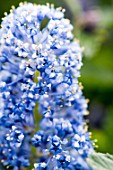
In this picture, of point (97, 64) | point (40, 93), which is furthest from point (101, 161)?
point (97, 64)

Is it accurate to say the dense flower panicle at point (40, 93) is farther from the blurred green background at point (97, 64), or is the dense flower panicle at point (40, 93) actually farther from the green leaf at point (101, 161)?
the blurred green background at point (97, 64)

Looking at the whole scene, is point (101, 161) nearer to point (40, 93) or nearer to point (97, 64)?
point (40, 93)

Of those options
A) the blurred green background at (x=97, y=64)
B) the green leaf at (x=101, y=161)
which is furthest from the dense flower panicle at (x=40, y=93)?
the blurred green background at (x=97, y=64)

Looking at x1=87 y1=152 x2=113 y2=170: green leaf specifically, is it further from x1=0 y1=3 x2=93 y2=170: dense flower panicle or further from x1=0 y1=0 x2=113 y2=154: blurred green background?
x1=0 y1=0 x2=113 y2=154: blurred green background

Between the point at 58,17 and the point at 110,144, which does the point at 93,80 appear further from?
the point at 58,17

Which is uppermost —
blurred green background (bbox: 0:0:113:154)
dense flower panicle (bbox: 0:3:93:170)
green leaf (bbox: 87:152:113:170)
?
blurred green background (bbox: 0:0:113:154)

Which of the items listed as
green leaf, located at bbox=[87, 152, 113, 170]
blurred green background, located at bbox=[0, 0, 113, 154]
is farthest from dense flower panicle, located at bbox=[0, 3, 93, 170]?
blurred green background, located at bbox=[0, 0, 113, 154]
